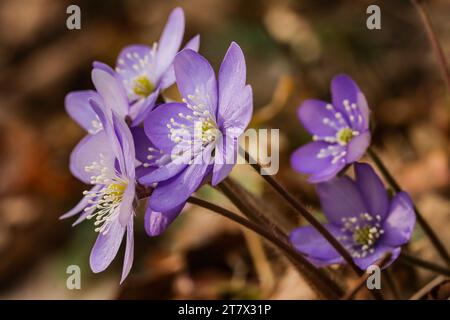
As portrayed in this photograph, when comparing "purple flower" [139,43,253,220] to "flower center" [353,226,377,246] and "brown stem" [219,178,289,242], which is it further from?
"flower center" [353,226,377,246]

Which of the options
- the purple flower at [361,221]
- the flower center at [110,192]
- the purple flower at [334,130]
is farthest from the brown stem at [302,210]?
the flower center at [110,192]

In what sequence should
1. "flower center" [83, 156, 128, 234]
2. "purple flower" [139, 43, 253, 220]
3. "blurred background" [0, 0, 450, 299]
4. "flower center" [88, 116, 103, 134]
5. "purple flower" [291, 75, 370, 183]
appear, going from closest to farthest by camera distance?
"purple flower" [139, 43, 253, 220] < "flower center" [83, 156, 128, 234] < "purple flower" [291, 75, 370, 183] < "flower center" [88, 116, 103, 134] < "blurred background" [0, 0, 450, 299]

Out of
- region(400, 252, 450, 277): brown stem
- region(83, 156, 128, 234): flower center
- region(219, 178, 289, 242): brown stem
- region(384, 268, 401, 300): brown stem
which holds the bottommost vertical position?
region(384, 268, 401, 300): brown stem

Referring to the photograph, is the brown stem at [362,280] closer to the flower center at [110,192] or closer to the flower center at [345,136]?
the flower center at [345,136]

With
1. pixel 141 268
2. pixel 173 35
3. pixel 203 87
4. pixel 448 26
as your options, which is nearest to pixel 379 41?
pixel 448 26

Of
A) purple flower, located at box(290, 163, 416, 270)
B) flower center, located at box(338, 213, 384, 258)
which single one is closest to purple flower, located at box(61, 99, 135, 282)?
purple flower, located at box(290, 163, 416, 270)

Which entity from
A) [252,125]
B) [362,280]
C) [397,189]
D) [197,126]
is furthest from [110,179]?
[252,125]
